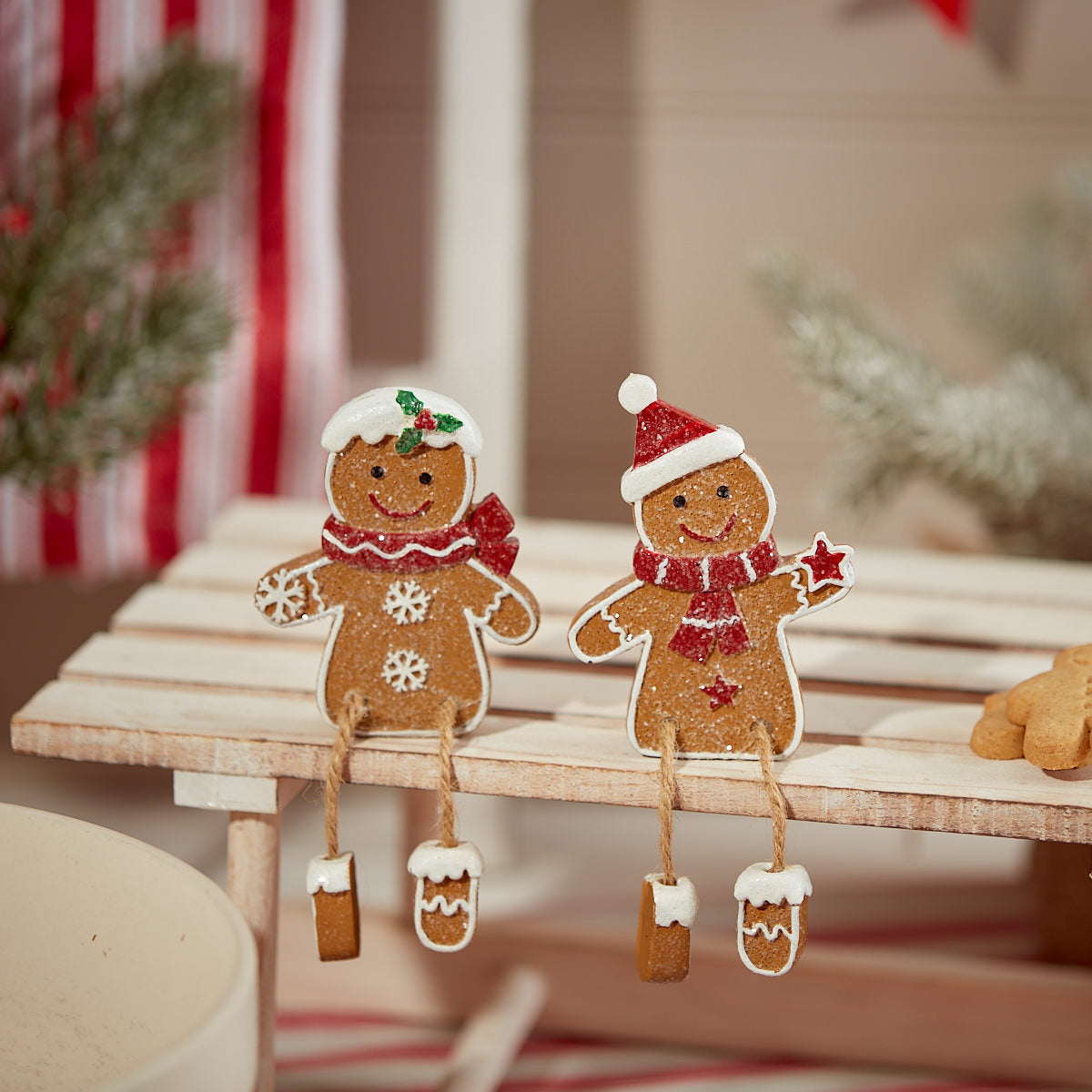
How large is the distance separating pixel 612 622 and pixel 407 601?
110mm

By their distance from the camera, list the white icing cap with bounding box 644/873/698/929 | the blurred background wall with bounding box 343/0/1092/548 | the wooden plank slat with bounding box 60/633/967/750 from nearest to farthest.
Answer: the white icing cap with bounding box 644/873/698/929 → the wooden plank slat with bounding box 60/633/967/750 → the blurred background wall with bounding box 343/0/1092/548

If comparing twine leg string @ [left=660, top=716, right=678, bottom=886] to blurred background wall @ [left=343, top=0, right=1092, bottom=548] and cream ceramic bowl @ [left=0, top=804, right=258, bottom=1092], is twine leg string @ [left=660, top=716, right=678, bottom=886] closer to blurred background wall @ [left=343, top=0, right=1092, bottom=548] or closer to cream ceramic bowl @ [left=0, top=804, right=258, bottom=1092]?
cream ceramic bowl @ [left=0, top=804, right=258, bottom=1092]

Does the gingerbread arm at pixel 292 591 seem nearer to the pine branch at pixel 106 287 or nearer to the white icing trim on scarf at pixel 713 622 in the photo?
the white icing trim on scarf at pixel 713 622

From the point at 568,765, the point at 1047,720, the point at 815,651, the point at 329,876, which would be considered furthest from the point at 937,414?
the point at 329,876

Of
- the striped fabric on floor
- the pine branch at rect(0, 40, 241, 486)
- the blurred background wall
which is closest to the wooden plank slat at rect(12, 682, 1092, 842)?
the pine branch at rect(0, 40, 241, 486)

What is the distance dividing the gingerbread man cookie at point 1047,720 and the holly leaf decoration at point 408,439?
A: 1.13 ft

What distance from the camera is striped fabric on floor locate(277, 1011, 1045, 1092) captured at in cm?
110

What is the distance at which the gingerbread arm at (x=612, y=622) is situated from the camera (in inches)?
27.5

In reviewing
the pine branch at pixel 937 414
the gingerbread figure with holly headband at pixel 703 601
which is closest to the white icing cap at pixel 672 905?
the gingerbread figure with holly headband at pixel 703 601

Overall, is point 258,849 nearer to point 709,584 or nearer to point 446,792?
point 446,792

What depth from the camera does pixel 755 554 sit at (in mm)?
683

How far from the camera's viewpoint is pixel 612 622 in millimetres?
700

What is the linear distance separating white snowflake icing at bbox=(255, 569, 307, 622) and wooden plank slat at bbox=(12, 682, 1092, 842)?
0.22 feet

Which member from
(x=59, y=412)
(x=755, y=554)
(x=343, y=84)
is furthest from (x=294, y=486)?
(x=755, y=554)
